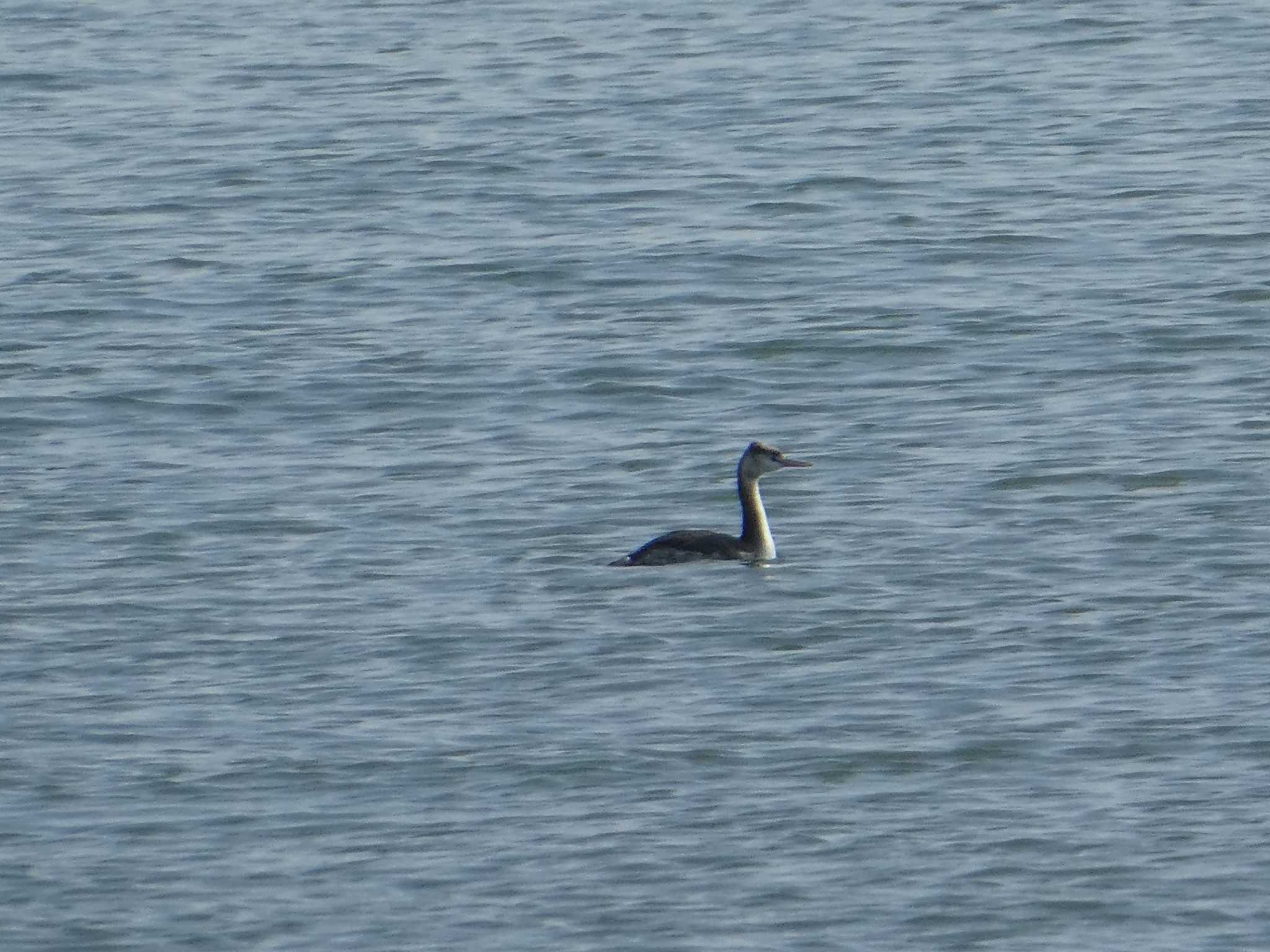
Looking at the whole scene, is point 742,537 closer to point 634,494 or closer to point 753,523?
point 753,523

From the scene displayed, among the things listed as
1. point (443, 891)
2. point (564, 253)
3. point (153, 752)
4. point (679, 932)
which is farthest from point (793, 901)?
point (564, 253)

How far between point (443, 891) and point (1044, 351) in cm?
1010

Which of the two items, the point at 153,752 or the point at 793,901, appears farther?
the point at 153,752

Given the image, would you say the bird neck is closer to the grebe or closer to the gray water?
the grebe

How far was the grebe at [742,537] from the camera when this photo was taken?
52.0 feet

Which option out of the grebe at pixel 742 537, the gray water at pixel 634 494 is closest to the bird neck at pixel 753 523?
the grebe at pixel 742 537

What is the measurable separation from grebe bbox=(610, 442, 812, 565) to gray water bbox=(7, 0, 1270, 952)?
0.44 ft

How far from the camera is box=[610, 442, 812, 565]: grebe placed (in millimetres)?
15859

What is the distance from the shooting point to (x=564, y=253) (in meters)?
24.1

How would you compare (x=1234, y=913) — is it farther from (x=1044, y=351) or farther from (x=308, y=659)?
(x=1044, y=351)

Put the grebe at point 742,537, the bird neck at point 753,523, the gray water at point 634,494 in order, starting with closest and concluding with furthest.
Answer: the gray water at point 634,494, the grebe at point 742,537, the bird neck at point 753,523

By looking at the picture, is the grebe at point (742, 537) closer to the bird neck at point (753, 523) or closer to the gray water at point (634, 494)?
the bird neck at point (753, 523)

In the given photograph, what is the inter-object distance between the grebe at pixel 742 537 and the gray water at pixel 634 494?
0.13 meters

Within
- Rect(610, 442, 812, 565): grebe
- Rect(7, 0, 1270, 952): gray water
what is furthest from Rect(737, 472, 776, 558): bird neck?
Rect(7, 0, 1270, 952): gray water
